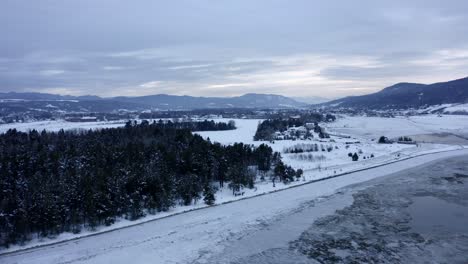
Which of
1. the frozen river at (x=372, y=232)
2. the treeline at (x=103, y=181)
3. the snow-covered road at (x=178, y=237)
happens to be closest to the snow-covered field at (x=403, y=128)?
the frozen river at (x=372, y=232)

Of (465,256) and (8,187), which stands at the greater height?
(8,187)

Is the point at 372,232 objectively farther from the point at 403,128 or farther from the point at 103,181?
the point at 403,128

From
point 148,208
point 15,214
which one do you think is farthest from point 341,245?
point 15,214

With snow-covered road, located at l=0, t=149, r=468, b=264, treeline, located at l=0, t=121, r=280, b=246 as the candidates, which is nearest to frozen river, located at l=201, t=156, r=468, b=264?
snow-covered road, located at l=0, t=149, r=468, b=264

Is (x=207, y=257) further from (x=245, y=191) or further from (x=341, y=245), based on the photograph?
(x=245, y=191)

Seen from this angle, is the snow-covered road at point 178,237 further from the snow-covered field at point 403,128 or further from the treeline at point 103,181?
the snow-covered field at point 403,128

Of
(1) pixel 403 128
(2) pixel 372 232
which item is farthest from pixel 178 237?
(1) pixel 403 128
